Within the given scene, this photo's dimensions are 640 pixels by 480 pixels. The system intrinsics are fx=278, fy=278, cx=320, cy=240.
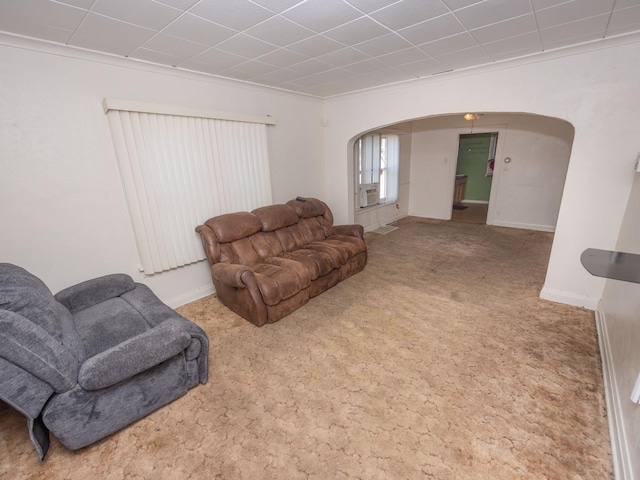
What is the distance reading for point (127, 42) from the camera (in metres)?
2.12

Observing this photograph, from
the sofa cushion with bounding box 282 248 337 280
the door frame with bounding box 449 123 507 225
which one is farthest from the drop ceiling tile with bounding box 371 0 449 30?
the door frame with bounding box 449 123 507 225

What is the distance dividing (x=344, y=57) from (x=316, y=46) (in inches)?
15.8

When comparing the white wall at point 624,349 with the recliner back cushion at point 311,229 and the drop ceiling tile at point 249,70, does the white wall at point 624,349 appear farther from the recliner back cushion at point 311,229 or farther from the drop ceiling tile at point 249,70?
the drop ceiling tile at point 249,70

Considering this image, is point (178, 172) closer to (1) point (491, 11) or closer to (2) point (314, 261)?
(2) point (314, 261)

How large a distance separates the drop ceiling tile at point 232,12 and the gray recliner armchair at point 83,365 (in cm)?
191

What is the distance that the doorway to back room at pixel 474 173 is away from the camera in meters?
7.82

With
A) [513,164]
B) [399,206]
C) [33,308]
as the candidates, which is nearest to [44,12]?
[33,308]

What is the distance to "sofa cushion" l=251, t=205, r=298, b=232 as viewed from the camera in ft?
11.0

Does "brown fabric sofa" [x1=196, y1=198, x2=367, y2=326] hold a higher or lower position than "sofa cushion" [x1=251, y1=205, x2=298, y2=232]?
lower

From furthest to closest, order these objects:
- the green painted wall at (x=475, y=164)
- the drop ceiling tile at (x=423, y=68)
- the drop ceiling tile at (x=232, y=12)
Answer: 1. the green painted wall at (x=475, y=164)
2. the drop ceiling tile at (x=423, y=68)
3. the drop ceiling tile at (x=232, y=12)

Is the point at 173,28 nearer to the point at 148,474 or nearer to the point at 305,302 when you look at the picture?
the point at 305,302

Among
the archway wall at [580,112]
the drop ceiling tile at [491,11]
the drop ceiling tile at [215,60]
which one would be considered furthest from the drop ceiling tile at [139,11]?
the archway wall at [580,112]

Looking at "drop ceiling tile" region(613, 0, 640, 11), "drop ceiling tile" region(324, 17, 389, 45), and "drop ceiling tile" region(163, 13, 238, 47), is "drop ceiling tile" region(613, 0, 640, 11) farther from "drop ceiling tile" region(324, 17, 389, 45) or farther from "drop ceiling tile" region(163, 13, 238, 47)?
"drop ceiling tile" region(163, 13, 238, 47)

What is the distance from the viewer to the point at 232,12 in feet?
5.77
